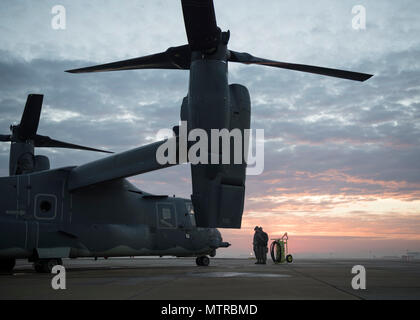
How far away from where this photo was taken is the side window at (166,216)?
21.9 m

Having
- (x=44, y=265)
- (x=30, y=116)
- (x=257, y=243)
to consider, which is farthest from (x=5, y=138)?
(x=257, y=243)

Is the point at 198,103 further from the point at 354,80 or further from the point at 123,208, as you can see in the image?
the point at 123,208

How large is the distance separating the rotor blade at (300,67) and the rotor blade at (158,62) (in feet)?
5.08

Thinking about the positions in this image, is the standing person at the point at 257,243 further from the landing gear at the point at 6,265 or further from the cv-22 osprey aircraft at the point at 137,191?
the landing gear at the point at 6,265

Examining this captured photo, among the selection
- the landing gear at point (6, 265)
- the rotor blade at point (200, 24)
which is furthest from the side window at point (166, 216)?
the rotor blade at point (200, 24)

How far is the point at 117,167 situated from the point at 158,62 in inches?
209

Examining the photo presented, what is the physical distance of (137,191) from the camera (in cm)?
2128

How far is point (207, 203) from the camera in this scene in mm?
13203

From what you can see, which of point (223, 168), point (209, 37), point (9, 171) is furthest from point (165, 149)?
point (9, 171)

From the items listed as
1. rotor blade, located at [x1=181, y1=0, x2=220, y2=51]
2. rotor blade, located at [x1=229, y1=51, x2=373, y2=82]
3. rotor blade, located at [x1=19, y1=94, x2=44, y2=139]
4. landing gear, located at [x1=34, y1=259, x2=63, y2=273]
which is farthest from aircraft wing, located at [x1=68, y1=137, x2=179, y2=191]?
rotor blade, located at [x1=181, y1=0, x2=220, y2=51]

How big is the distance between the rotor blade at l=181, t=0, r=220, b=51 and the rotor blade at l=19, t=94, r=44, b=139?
9976 mm

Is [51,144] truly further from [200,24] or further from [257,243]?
[200,24]

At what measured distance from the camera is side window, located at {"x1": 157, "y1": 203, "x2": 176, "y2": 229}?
2186cm
